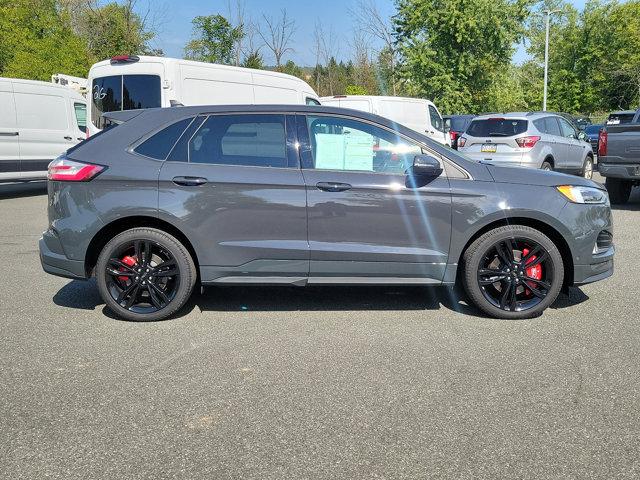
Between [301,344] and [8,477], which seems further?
[301,344]

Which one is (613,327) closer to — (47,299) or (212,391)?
(212,391)

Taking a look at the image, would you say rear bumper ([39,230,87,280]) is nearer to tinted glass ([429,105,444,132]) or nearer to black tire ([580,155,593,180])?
black tire ([580,155,593,180])

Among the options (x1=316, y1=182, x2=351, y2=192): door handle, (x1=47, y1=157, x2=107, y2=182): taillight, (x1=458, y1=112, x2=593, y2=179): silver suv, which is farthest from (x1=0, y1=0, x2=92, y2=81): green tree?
(x1=316, y1=182, x2=351, y2=192): door handle

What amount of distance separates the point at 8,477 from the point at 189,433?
78cm

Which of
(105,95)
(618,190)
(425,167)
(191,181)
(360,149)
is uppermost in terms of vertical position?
(105,95)

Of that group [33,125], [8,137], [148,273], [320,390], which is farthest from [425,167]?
[33,125]

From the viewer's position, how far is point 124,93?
10.2 metres

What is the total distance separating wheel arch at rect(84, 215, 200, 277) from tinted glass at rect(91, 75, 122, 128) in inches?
249

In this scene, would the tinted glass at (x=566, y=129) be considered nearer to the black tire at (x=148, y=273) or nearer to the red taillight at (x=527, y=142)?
the red taillight at (x=527, y=142)

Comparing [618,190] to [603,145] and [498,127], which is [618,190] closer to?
[603,145]

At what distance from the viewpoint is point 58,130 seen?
12.5 meters

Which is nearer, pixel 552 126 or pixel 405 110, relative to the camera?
pixel 552 126

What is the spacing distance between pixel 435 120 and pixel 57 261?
13.5m

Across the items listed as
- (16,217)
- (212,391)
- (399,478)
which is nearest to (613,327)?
(399,478)
